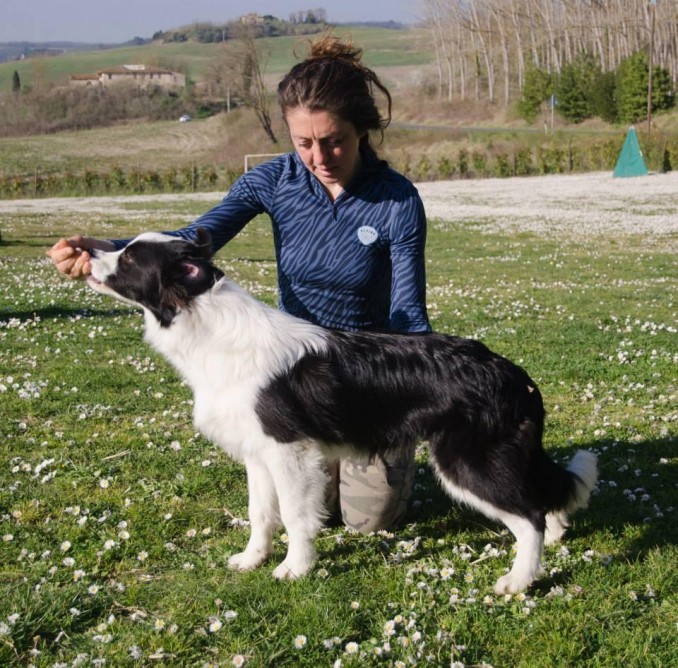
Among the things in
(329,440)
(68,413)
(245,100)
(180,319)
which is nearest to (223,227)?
(180,319)

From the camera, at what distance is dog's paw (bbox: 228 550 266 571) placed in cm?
454

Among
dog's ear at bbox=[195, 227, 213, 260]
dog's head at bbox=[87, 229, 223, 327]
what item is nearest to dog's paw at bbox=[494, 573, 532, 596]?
dog's head at bbox=[87, 229, 223, 327]

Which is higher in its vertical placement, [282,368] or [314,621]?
[282,368]

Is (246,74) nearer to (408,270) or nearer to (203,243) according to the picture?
(408,270)

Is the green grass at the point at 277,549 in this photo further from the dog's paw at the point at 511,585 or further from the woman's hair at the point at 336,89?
the woman's hair at the point at 336,89

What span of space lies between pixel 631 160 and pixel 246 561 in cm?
4049

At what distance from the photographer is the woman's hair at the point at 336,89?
4.55m

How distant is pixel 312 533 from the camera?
14.4ft

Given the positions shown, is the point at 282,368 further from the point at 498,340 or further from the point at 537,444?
the point at 498,340

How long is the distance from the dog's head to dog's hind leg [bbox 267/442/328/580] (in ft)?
3.03

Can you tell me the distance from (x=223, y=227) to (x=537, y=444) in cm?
235

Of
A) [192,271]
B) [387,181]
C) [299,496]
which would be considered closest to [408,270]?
[387,181]

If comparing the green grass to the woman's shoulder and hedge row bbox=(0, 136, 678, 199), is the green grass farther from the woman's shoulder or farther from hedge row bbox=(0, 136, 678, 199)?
hedge row bbox=(0, 136, 678, 199)

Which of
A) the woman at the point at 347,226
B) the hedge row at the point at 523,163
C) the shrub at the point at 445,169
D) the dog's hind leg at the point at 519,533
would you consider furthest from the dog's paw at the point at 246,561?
the shrub at the point at 445,169
